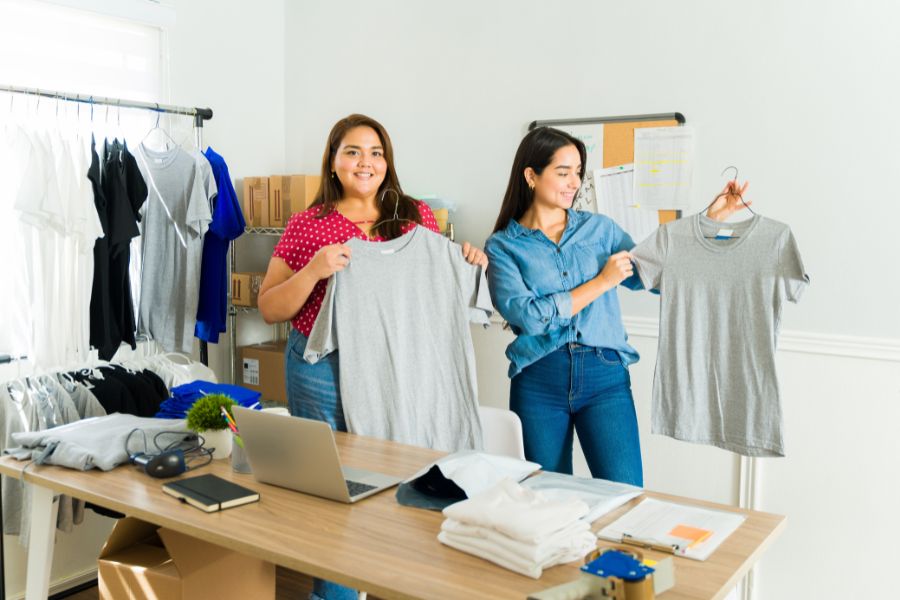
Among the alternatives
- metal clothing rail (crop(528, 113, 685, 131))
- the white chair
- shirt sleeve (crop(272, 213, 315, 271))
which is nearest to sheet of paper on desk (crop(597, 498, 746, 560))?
the white chair

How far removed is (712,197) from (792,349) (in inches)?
25.2

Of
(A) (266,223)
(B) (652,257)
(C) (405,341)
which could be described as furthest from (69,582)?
(B) (652,257)

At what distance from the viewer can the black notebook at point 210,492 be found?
176cm

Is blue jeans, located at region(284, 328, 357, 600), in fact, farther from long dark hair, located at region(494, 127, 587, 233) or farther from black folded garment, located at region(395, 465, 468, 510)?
long dark hair, located at region(494, 127, 587, 233)

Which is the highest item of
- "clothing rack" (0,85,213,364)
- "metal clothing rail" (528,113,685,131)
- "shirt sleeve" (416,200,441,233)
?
"clothing rack" (0,85,213,364)

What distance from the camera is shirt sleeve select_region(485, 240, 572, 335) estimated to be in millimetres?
2363

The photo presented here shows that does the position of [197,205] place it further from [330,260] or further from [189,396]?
[330,260]

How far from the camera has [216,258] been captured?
12.0 ft

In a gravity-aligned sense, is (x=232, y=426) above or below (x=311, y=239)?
below

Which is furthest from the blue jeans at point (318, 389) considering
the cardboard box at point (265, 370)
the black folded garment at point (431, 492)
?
the cardboard box at point (265, 370)

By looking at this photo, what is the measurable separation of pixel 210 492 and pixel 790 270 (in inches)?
63.0

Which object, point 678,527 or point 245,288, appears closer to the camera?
point 678,527

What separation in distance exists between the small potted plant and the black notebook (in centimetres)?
18

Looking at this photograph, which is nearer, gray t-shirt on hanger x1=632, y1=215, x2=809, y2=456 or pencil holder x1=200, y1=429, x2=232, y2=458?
pencil holder x1=200, y1=429, x2=232, y2=458
